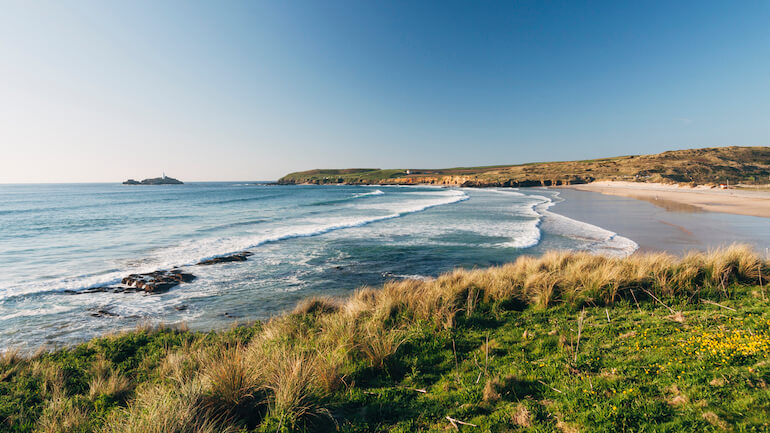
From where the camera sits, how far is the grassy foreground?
3691 mm

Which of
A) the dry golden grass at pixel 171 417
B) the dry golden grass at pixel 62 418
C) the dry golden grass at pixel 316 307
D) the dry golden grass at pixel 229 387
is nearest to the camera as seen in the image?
the dry golden grass at pixel 171 417

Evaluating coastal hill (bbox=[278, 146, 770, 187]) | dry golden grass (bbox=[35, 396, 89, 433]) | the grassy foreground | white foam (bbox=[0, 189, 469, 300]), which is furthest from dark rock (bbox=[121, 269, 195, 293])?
coastal hill (bbox=[278, 146, 770, 187])

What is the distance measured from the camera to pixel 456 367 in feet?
16.8

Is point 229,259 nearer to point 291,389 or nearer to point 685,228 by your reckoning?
point 291,389

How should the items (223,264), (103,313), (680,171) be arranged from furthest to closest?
(680,171) → (223,264) → (103,313)

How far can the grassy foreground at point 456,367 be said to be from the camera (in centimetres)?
369

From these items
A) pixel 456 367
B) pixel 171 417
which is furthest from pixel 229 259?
pixel 456 367

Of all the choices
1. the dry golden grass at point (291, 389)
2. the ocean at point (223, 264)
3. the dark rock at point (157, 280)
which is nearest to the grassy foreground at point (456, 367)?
the dry golden grass at point (291, 389)

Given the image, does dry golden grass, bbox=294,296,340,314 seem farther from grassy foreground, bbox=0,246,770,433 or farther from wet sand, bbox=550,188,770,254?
wet sand, bbox=550,188,770,254

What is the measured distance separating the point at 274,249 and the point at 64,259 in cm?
1044

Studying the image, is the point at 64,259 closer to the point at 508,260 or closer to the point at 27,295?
the point at 27,295

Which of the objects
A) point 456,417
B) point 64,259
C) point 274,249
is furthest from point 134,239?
point 456,417

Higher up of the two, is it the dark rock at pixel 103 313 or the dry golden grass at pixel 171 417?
the dry golden grass at pixel 171 417

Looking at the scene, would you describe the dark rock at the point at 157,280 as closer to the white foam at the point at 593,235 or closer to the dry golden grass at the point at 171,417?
the dry golden grass at the point at 171,417
